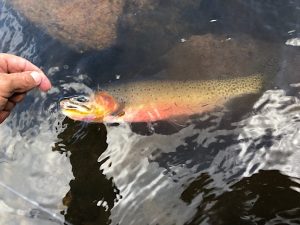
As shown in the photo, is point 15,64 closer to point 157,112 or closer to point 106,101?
point 106,101

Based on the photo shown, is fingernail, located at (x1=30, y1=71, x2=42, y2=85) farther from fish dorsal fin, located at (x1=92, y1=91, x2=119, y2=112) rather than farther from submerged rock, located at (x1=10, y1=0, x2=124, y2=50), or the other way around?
submerged rock, located at (x1=10, y1=0, x2=124, y2=50)

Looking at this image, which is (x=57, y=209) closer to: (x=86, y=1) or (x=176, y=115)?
(x=176, y=115)

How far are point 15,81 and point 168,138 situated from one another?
5.57ft

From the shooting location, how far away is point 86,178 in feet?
12.4

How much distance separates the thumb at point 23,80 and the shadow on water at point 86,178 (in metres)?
1.14

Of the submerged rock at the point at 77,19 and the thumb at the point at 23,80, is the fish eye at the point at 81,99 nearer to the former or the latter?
the submerged rock at the point at 77,19

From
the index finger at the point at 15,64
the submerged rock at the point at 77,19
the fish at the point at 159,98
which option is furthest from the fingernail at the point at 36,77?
the submerged rock at the point at 77,19

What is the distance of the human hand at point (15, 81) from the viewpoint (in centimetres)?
281

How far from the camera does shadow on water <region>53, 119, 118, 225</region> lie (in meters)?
3.46

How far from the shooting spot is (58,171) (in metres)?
3.92

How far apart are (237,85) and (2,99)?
2.44 meters

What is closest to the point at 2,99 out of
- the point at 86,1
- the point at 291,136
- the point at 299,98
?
the point at 291,136

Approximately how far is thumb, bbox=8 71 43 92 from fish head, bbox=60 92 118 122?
1226 millimetres

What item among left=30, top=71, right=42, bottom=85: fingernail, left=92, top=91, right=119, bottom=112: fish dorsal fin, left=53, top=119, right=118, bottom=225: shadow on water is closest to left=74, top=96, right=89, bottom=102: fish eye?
left=92, top=91, right=119, bottom=112: fish dorsal fin
